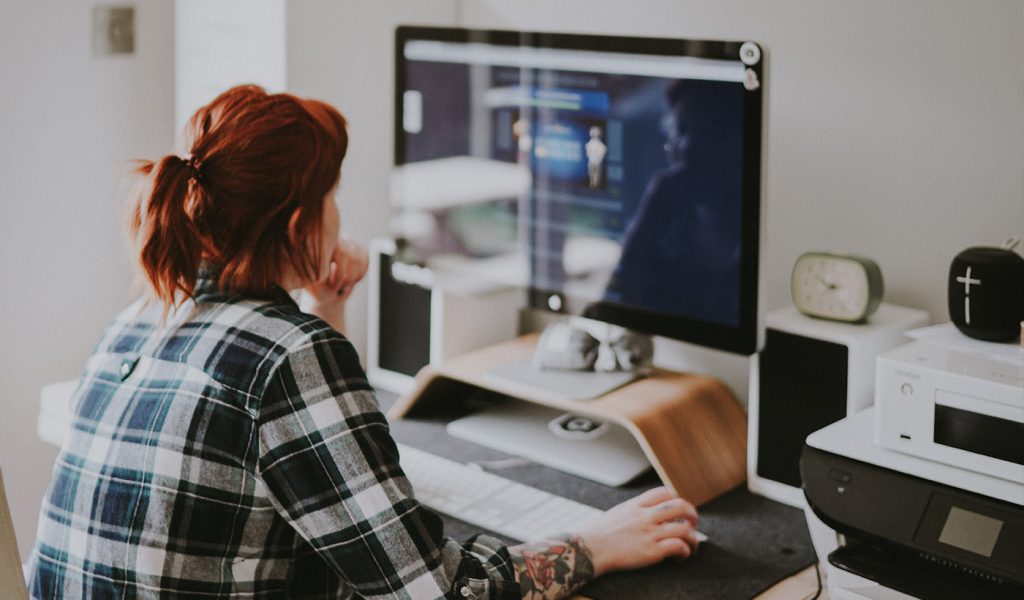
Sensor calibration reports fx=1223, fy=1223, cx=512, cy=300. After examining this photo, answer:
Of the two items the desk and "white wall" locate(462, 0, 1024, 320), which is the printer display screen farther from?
"white wall" locate(462, 0, 1024, 320)

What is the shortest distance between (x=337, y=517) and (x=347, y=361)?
16 centimetres

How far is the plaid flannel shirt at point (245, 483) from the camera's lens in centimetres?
122

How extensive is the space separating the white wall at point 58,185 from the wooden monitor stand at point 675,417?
702 mm

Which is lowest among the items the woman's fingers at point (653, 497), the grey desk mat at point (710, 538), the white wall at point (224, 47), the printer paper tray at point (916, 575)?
the grey desk mat at point (710, 538)

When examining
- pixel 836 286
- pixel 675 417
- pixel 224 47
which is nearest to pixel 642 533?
pixel 675 417

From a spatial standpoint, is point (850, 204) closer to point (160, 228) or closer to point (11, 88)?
point (160, 228)

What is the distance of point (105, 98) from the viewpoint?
7.27ft

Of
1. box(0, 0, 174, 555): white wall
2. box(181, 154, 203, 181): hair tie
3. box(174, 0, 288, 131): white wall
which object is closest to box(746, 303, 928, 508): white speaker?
box(181, 154, 203, 181): hair tie

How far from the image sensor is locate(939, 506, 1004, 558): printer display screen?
4.19 feet

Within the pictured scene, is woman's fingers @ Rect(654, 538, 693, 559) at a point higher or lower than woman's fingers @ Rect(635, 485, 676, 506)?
lower

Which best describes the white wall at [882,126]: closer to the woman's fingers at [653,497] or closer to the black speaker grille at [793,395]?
the black speaker grille at [793,395]

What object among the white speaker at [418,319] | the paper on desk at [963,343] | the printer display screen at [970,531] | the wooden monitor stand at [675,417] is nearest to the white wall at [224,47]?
the white speaker at [418,319]

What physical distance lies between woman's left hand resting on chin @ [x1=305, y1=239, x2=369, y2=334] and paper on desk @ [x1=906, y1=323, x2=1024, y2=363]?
774mm

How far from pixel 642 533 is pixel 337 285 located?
22.8 inches
